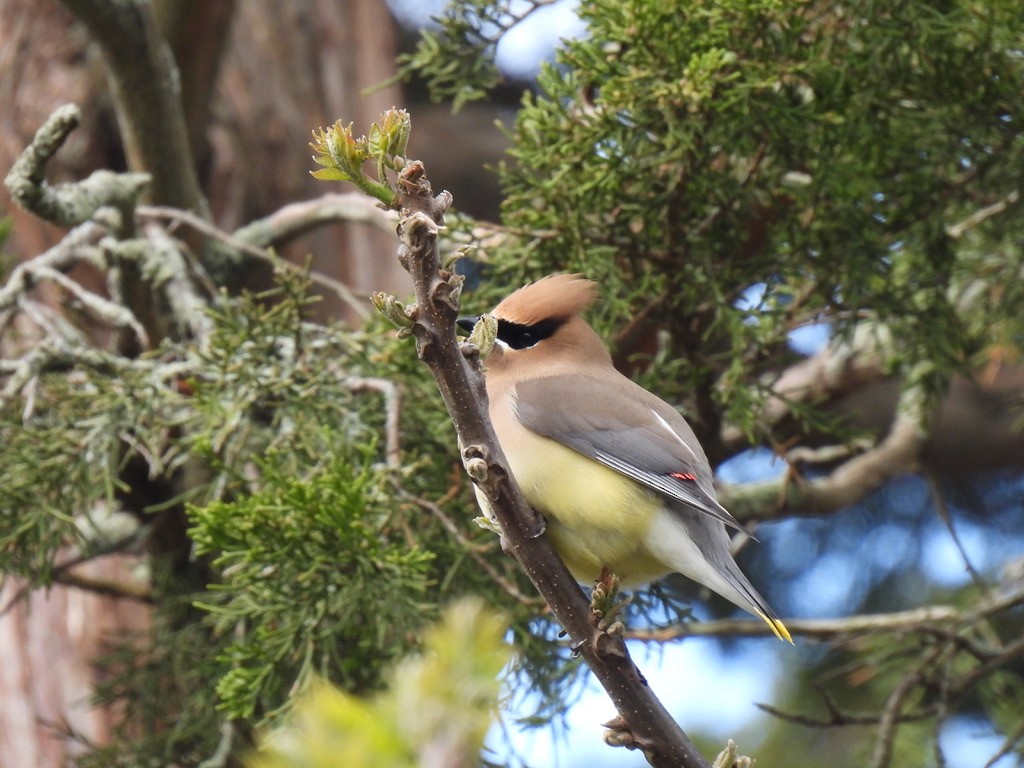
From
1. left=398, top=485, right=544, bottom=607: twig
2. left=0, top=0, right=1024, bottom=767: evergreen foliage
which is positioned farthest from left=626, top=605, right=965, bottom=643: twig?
left=398, top=485, right=544, bottom=607: twig

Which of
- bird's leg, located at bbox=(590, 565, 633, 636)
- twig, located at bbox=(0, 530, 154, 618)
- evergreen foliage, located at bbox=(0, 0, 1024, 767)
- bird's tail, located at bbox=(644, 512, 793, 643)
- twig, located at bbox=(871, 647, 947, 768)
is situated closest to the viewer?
bird's leg, located at bbox=(590, 565, 633, 636)

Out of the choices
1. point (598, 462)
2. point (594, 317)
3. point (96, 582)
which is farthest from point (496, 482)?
Result: point (96, 582)

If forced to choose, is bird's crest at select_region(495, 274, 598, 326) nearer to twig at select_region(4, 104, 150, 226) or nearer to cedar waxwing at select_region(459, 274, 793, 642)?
cedar waxwing at select_region(459, 274, 793, 642)

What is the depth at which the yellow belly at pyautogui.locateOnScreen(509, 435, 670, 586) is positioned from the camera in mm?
2879

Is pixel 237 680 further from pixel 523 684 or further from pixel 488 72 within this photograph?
pixel 488 72

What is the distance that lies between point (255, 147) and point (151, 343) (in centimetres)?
146

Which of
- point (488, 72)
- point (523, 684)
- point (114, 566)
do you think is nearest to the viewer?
point (523, 684)

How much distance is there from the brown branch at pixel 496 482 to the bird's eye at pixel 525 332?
1.15 meters

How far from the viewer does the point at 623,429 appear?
3078 mm

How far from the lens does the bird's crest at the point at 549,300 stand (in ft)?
10.6

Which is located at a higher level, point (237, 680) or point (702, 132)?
point (702, 132)

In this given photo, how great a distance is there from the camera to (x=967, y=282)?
14.6 feet

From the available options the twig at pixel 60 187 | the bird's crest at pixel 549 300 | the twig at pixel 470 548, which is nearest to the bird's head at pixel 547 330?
the bird's crest at pixel 549 300

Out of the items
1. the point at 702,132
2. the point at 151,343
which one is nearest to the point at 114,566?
the point at 151,343
